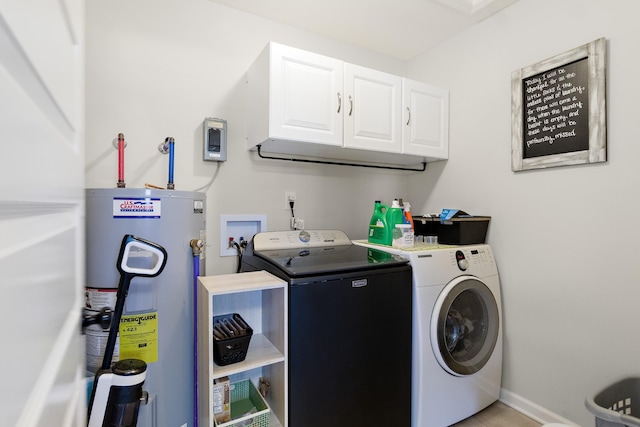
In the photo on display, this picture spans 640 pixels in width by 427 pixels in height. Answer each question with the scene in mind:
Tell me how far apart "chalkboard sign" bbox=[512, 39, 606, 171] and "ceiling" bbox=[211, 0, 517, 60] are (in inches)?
23.2

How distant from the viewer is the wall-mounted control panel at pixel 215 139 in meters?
1.93

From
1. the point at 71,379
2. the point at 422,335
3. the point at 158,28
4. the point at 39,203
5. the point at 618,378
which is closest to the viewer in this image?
the point at 39,203

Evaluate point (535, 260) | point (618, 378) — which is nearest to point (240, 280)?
point (535, 260)

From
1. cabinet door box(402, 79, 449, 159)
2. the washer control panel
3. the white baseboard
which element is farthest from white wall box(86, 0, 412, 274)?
the white baseboard

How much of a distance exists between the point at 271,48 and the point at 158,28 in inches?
29.2

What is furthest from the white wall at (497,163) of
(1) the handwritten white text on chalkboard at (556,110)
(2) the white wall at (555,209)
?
(1) the handwritten white text on chalkboard at (556,110)

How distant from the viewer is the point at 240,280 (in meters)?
1.51

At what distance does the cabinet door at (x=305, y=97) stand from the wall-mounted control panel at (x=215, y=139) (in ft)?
1.31

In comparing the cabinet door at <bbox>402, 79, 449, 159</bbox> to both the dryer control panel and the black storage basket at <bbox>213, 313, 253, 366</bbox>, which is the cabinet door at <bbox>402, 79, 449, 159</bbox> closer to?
the dryer control panel

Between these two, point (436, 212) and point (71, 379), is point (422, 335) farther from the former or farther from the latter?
point (71, 379)

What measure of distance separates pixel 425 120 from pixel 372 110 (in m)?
0.51

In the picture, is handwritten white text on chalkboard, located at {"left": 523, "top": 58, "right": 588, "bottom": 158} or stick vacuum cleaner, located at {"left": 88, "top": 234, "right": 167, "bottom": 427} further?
handwritten white text on chalkboard, located at {"left": 523, "top": 58, "right": 588, "bottom": 158}

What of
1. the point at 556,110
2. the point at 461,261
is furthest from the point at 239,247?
the point at 556,110

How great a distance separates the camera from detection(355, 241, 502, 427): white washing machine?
1681mm
